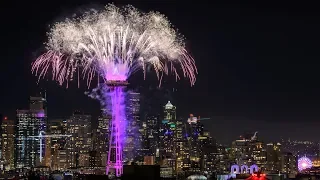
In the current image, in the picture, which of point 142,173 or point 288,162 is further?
point 288,162

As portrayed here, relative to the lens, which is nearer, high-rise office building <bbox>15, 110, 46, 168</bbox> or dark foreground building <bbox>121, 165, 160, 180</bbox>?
dark foreground building <bbox>121, 165, 160, 180</bbox>

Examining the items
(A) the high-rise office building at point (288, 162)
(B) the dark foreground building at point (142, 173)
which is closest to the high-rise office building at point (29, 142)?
(A) the high-rise office building at point (288, 162)

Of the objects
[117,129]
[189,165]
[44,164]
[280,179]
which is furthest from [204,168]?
[117,129]

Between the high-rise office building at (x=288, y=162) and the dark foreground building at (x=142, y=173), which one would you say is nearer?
the dark foreground building at (x=142, y=173)

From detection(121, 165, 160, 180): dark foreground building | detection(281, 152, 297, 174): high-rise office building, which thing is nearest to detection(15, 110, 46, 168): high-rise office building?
detection(281, 152, 297, 174): high-rise office building

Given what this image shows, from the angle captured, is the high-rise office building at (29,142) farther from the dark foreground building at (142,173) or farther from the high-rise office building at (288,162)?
the dark foreground building at (142,173)

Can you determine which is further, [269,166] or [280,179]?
[269,166]

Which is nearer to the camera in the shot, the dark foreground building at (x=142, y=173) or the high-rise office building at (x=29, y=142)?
the dark foreground building at (x=142, y=173)

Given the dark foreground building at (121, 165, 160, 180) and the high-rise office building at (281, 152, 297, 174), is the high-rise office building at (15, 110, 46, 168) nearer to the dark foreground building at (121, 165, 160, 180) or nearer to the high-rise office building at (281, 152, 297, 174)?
the high-rise office building at (281, 152, 297, 174)

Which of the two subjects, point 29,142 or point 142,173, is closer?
point 142,173

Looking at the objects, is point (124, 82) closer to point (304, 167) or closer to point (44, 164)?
point (304, 167)

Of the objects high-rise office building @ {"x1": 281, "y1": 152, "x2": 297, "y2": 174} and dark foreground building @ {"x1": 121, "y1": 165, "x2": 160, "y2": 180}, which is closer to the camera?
dark foreground building @ {"x1": 121, "y1": 165, "x2": 160, "y2": 180}
